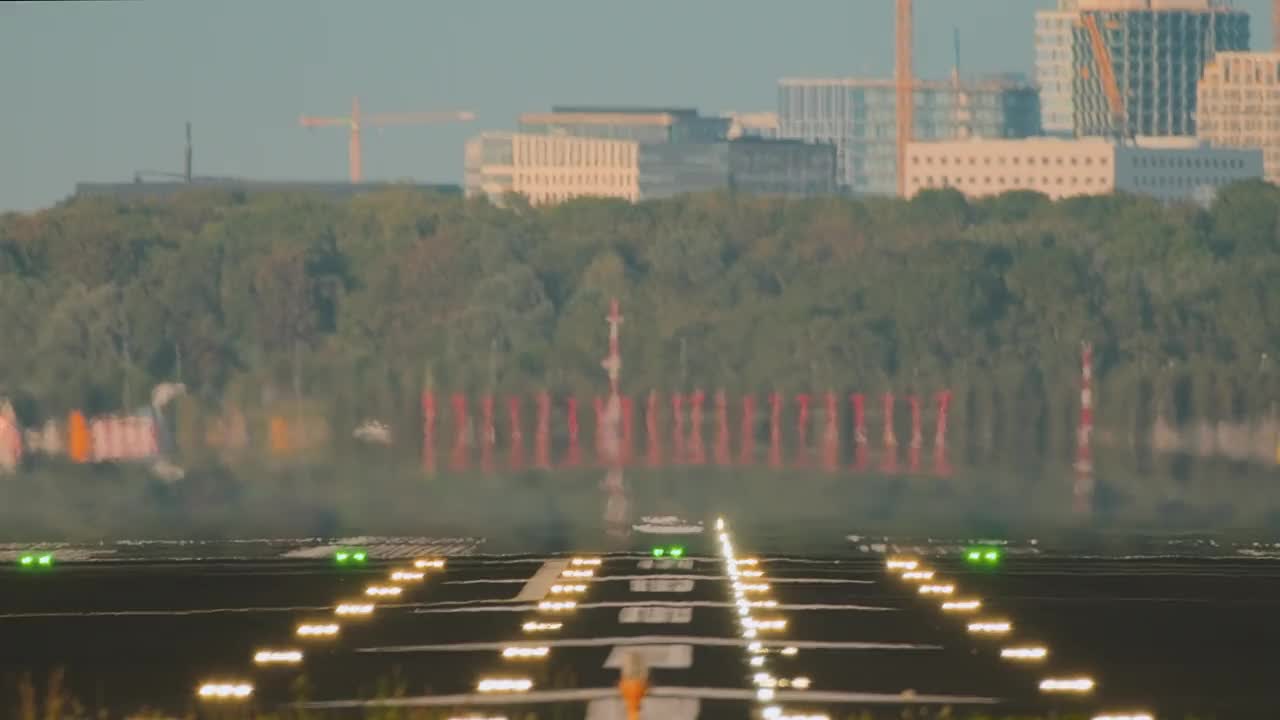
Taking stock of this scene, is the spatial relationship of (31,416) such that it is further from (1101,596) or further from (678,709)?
(678,709)

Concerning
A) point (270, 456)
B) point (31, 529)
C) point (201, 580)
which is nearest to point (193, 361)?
point (270, 456)

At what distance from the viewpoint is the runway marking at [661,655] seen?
44719 millimetres

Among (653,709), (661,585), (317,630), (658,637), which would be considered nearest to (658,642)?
(658,637)

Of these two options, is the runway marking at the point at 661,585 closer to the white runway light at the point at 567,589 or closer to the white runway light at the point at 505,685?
the white runway light at the point at 567,589

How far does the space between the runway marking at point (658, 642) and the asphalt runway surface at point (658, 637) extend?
73 mm

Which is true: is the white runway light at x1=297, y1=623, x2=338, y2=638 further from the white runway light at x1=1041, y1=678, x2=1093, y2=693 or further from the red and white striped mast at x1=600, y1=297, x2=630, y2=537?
the red and white striped mast at x1=600, y1=297, x2=630, y2=537

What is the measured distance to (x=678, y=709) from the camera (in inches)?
1575

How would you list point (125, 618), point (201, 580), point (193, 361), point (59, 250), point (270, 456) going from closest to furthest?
point (125, 618) → point (201, 580) → point (270, 456) → point (193, 361) → point (59, 250)

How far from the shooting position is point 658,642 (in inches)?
1875

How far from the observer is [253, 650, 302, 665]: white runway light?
1796 inches

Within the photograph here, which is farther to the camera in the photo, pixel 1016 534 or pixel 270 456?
pixel 270 456

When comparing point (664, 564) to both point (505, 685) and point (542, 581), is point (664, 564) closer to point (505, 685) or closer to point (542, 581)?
point (542, 581)

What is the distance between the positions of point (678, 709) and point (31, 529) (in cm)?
5142

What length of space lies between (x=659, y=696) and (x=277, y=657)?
698 centimetres
